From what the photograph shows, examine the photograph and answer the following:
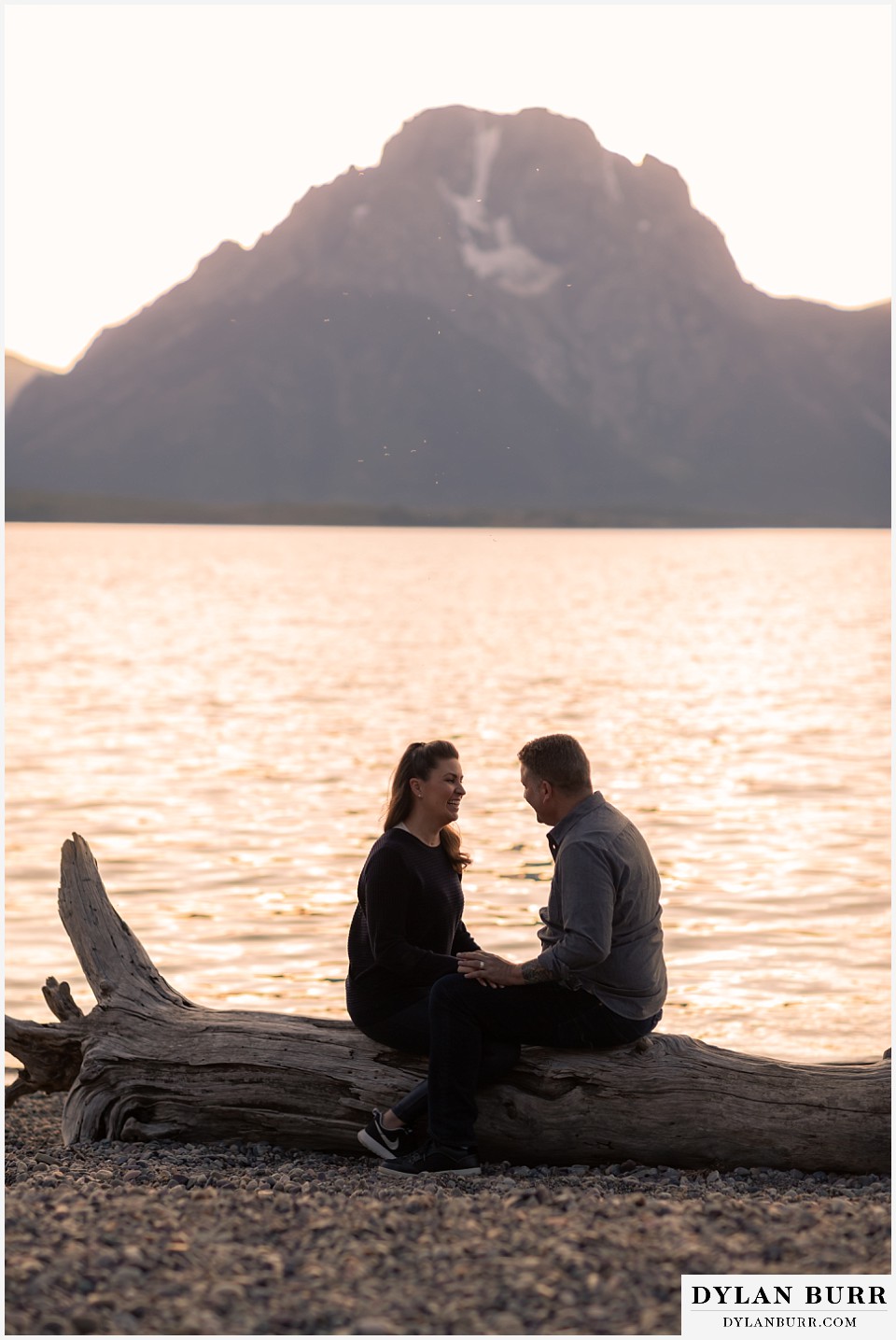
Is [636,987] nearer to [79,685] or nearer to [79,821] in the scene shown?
[79,821]

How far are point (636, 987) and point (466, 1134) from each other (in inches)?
41.7

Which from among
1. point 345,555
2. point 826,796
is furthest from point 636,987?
point 345,555

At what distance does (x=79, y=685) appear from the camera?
41688 millimetres

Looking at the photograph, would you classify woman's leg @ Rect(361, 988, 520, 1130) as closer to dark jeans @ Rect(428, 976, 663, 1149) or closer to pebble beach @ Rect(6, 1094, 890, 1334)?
dark jeans @ Rect(428, 976, 663, 1149)

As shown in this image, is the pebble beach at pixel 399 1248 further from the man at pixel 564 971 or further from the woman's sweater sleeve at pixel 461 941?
the woman's sweater sleeve at pixel 461 941

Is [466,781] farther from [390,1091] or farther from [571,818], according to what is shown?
[571,818]

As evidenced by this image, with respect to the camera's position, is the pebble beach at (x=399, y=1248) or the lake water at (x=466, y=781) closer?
the pebble beach at (x=399, y=1248)

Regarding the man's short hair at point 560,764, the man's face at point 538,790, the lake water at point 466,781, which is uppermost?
the man's short hair at point 560,764

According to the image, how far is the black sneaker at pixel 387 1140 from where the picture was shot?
7.13 meters

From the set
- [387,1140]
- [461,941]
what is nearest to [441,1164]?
[387,1140]

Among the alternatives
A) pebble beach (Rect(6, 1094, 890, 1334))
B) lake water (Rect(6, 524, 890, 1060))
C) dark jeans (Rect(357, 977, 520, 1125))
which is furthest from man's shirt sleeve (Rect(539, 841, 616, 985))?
lake water (Rect(6, 524, 890, 1060))

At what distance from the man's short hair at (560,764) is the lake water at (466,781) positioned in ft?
19.2

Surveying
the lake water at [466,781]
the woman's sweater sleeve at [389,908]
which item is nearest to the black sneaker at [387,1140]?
the woman's sweater sleeve at [389,908]

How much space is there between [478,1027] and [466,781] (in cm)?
1686
